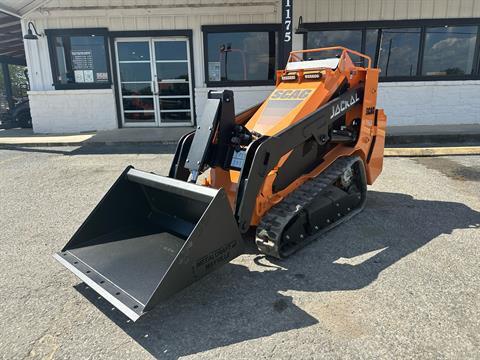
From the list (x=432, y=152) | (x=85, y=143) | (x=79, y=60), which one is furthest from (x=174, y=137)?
(x=432, y=152)

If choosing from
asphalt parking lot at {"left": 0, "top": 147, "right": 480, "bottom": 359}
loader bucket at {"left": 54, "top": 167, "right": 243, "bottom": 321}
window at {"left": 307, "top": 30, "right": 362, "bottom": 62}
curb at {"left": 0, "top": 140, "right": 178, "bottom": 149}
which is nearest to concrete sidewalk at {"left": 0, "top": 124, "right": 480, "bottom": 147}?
curb at {"left": 0, "top": 140, "right": 178, "bottom": 149}

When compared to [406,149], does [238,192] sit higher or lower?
higher

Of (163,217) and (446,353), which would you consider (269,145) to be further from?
(446,353)

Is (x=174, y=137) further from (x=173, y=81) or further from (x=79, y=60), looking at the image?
(x=79, y=60)

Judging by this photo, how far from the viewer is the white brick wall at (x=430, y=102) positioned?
1144 centimetres

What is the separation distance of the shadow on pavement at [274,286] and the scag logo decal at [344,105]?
1.33 metres

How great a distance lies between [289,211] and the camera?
363 centimetres

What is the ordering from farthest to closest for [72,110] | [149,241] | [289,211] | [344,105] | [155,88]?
[155,88], [72,110], [344,105], [289,211], [149,241]

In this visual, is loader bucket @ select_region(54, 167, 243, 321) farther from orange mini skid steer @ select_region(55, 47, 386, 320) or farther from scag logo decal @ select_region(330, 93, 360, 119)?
scag logo decal @ select_region(330, 93, 360, 119)

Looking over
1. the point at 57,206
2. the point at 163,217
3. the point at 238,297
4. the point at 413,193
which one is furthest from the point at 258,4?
the point at 238,297

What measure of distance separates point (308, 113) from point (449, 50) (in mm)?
9608

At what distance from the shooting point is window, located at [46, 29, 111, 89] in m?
11.6

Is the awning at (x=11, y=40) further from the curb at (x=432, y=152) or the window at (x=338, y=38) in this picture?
the curb at (x=432, y=152)

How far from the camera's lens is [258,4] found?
36.1ft
